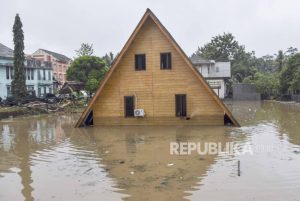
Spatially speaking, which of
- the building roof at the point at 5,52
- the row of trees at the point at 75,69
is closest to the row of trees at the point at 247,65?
the row of trees at the point at 75,69

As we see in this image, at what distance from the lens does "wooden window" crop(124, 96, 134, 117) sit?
70.3 feet

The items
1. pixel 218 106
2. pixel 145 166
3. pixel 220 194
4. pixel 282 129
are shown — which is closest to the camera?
pixel 220 194

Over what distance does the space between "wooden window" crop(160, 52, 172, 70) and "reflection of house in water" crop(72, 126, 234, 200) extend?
3.60 metres

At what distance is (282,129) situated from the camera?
19000mm

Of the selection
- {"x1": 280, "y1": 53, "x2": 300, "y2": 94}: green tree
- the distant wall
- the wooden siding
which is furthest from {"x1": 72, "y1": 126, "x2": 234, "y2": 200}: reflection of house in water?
the distant wall

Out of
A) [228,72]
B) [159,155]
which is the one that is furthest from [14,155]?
[228,72]

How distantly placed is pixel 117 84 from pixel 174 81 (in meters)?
3.31

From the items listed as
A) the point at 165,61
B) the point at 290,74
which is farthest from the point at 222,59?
the point at 165,61

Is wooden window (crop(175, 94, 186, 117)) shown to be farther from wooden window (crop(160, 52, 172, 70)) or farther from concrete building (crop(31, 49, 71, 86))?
concrete building (crop(31, 49, 71, 86))

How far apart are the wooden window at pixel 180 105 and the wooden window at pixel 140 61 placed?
2.57m

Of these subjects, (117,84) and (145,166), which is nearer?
(145,166)

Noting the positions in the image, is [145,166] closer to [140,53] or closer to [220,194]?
[220,194]

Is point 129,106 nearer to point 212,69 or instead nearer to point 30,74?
point 30,74

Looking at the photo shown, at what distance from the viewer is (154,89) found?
69.2 ft
